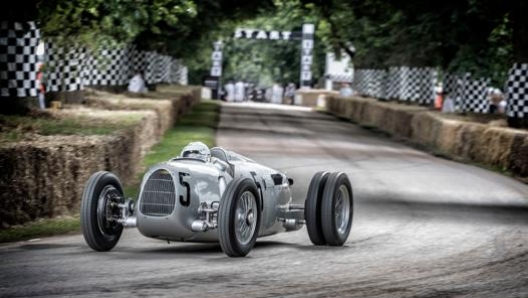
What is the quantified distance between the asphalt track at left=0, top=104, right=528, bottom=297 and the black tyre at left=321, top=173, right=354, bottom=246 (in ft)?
0.57

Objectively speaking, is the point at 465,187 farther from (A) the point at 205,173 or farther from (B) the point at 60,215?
(A) the point at 205,173

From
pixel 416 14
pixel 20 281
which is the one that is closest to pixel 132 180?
pixel 20 281

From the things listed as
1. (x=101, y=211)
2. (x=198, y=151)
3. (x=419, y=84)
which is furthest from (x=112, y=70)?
(x=101, y=211)

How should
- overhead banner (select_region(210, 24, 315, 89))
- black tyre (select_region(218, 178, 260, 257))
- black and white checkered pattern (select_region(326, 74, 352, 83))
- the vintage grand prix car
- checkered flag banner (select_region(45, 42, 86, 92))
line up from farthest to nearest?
1. black and white checkered pattern (select_region(326, 74, 352, 83))
2. overhead banner (select_region(210, 24, 315, 89))
3. checkered flag banner (select_region(45, 42, 86, 92))
4. the vintage grand prix car
5. black tyre (select_region(218, 178, 260, 257))

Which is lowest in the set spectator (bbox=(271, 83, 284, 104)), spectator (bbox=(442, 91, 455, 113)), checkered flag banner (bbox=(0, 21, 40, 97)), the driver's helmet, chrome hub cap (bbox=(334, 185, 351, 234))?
spectator (bbox=(271, 83, 284, 104))

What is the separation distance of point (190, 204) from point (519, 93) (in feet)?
66.3

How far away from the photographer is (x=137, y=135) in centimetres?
1980

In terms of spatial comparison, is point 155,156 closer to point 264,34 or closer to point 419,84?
point 419,84

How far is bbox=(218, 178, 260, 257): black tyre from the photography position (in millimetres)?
10539

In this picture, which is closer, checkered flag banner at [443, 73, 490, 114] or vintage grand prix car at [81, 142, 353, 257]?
vintage grand prix car at [81, 142, 353, 257]

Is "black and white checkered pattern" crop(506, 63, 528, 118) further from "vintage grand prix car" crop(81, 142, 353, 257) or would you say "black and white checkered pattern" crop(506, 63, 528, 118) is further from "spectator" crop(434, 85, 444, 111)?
"spectator" crop(434, 85, 444, 111)

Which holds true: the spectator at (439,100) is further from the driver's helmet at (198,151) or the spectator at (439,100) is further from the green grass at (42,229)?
the driver's helmet at (198,151)

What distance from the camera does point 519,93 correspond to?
2952cm

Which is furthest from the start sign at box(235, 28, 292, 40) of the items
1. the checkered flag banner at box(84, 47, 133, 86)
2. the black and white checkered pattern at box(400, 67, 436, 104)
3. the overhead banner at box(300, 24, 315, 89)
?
the checkered flag banner at box(84, 47, 133, 86)
